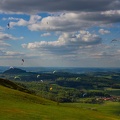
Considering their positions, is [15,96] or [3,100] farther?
[15,96]

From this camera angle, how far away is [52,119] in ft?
159

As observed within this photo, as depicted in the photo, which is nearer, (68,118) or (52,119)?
(52,119)

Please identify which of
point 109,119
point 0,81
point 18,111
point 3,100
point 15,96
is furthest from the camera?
point 0,81

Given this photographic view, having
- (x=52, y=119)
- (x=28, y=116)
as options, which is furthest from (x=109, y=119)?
(x=28, y=116)

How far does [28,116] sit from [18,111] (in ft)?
12.7

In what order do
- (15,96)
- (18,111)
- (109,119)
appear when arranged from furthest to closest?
1. (15,96)
2. (109,119)
3. (18,111)

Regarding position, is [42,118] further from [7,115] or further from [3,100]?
[3,100]

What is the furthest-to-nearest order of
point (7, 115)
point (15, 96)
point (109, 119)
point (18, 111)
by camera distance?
point (15, 96) → point (109, 119) → point (18, 111) → point (7, 115)

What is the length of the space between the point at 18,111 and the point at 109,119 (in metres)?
18.6

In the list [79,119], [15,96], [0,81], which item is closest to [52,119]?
[79,119]

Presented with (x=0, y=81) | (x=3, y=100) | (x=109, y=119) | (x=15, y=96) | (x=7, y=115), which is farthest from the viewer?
(x=0, y=81)

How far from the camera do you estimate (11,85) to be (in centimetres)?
10525

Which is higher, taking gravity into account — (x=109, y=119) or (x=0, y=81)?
(x=0, y=81)

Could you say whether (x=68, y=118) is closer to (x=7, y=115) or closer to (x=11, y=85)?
(x=7, y=115)
